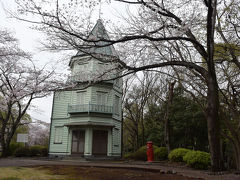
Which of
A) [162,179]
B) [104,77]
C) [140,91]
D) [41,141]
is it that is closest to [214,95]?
[162,179]

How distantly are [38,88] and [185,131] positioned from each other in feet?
61.4

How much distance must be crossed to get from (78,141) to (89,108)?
3.41 metres

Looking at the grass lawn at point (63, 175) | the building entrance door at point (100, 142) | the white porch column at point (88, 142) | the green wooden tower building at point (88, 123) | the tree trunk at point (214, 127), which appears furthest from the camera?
the building entrance door at point (100, 142)

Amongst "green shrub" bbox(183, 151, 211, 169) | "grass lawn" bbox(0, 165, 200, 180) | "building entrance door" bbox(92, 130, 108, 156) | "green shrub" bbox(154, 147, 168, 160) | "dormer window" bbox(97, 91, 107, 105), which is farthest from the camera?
"dormer window" bbox(97, 91, 107, 105)

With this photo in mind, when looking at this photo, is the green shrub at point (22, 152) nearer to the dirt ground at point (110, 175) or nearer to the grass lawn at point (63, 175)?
the grass lawn at point (63, 175)

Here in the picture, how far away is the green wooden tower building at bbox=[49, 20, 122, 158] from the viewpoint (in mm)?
18984

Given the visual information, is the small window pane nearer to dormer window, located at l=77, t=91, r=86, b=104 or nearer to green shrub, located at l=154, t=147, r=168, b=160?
dormer window, located at l=77, t=91, r=86, b=104

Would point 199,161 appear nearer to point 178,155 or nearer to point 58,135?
point 178,155

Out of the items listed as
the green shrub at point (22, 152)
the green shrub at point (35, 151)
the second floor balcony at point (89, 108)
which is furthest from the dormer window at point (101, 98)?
the green shrub at point (22, 152)

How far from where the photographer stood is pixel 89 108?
18.9m

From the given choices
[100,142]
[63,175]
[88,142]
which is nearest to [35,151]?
[88,142]

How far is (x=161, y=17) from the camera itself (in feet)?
28.1

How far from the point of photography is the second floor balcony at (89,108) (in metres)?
19.0

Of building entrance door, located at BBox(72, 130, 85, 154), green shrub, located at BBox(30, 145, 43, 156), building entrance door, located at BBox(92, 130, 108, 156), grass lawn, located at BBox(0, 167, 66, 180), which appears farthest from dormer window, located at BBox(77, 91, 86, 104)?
grass lawn, located at BBox(0, 167, 66, 180)
